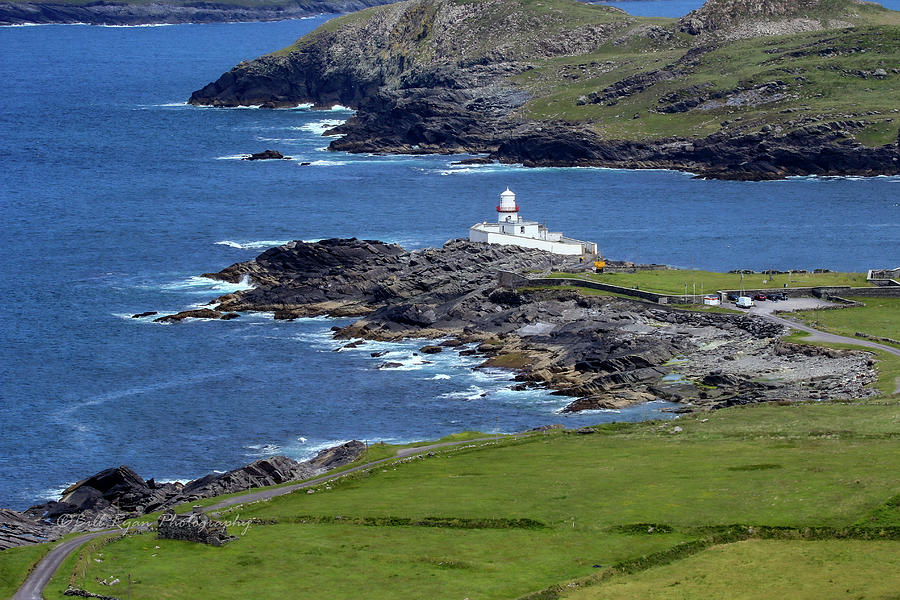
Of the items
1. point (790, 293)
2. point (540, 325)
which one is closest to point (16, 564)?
point (540, 325)

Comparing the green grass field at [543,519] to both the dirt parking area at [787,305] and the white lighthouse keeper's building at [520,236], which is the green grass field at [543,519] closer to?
the dirt parking area at [787,305]

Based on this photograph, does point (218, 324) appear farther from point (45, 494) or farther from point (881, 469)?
point (881, 469)

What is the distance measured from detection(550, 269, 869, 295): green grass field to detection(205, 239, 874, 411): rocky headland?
456 centimetres

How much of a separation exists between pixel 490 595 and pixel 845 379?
46864 mm

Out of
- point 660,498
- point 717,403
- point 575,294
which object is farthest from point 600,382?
point 660,498

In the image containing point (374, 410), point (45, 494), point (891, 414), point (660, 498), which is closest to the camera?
point (660, 498)

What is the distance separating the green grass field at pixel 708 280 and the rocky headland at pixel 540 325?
4555 mm

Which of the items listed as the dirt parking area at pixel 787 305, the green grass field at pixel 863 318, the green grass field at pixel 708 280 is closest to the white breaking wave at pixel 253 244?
the green grass field at pixel 708 280

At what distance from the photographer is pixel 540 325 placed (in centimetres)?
11612

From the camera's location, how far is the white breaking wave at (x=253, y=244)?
162125 millimetres

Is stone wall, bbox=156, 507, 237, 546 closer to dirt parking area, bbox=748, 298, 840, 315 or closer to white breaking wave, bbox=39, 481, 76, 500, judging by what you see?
white breaking wave, bbox=39, 481, 76, 500

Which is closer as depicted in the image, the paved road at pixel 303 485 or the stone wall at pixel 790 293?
the paved road at pixel 303 485

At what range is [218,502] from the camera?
68938 millimetres

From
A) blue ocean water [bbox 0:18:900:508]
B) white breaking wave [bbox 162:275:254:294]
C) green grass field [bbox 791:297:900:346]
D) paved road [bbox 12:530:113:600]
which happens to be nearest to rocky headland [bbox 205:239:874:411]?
white breaking wave [bbox 162:275:254:294]
